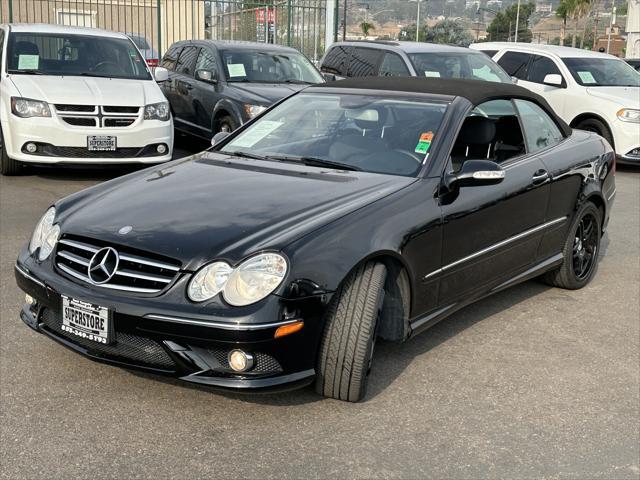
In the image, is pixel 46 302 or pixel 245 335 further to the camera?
pixel 46 302

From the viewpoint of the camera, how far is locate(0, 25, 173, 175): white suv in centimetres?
870

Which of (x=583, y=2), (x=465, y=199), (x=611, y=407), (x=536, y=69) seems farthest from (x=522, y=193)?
(x=583, y=2)

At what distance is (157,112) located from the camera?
934cm

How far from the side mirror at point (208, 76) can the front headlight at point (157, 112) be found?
135 cm

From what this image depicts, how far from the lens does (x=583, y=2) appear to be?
86625mm

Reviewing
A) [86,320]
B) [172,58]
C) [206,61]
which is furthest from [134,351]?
[172,58]

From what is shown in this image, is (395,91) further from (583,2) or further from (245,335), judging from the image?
(583,2)

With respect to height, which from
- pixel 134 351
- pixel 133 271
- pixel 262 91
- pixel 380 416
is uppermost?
pixel 262 91

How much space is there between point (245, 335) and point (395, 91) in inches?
89.2

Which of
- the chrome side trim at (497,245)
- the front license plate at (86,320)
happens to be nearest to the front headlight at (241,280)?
the front license plate at (86,320)

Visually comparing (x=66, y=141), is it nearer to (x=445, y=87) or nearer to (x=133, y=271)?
(x=445, y=87)

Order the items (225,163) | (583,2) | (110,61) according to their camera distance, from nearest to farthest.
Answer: (225,163) → (110,61) → (583,2)

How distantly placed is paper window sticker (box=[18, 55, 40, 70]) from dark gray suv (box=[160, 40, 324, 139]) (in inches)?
83.6

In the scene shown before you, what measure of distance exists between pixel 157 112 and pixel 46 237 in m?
5.46
